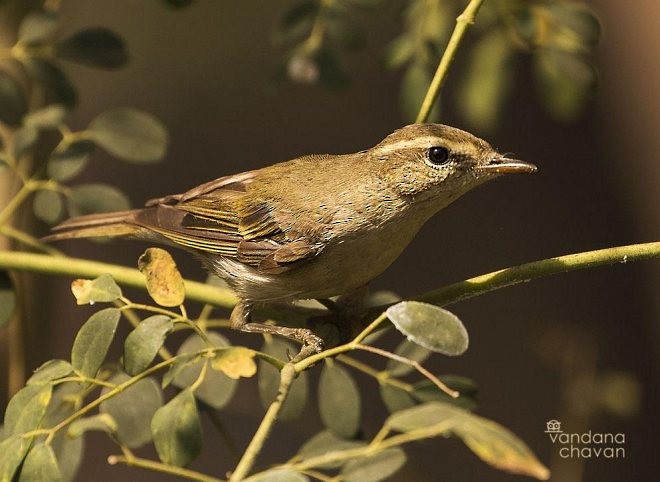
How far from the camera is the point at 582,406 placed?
2.00 m

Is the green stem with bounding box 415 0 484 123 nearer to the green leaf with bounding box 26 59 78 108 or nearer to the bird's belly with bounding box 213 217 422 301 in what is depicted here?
the bird's belly with bounding box 213 217 422 301

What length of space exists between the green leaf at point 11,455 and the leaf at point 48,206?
0.68 m

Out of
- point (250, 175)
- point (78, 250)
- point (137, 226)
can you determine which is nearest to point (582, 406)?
point (250, 175)

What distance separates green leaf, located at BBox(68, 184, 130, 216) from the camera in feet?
5.44

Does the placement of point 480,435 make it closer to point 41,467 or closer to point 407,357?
point 41,467

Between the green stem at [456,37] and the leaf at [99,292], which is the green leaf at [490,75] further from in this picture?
the leaf at [99,292]

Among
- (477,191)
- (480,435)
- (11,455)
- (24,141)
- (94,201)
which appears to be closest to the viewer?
(480,435)

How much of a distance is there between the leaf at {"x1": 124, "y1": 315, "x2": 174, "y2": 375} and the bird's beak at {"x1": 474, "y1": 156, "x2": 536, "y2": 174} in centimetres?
62

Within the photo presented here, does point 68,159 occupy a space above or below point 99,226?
above

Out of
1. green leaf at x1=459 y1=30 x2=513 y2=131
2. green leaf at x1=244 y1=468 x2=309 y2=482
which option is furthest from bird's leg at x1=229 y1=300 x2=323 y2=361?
green leaf at x1=459 y1=30 x2=513 y2=131

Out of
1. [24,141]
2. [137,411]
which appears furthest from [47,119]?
[137,411]

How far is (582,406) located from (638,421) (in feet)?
1.39

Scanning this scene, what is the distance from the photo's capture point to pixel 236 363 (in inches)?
37.0

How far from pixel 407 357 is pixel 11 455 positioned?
700 mm
